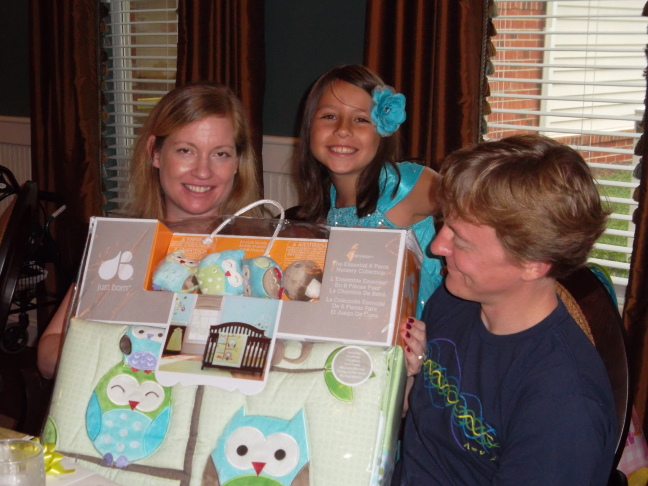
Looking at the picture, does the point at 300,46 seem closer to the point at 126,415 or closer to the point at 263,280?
the point at 263,280

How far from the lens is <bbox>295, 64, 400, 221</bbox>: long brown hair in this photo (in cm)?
198

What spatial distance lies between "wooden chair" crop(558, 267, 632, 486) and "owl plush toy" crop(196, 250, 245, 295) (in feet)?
1.94

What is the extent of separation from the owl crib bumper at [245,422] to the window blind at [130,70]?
9.83 ft

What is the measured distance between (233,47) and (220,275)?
7.17ft

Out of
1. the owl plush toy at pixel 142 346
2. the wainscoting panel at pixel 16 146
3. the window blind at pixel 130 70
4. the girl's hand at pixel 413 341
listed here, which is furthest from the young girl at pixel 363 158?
the wainscoting panel at pixel 16 146

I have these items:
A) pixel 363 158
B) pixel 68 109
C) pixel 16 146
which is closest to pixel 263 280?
pixel 363 158

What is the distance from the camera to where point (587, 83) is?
8.00 feet

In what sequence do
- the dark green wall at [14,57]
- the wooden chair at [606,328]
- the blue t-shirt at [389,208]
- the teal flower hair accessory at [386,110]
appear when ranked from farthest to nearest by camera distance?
1. the dark green wall at [14,57]
2. the blue t-shirt at [389,208]
3. the teal flower hair accessory at [386,110]
4. the wooden chair at [606,328]

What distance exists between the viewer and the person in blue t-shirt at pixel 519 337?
3.30 feet

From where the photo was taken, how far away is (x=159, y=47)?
388cm

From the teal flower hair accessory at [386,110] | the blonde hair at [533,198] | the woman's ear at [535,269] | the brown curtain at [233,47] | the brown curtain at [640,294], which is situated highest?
the brown curtain at [233,47]

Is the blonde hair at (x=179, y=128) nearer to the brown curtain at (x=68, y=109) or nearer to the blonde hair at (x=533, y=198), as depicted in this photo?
the blonde hair at (x=533, y=198)

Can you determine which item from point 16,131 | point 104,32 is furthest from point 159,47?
point 16,131

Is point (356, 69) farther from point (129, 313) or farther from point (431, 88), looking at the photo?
point (129, 313)
